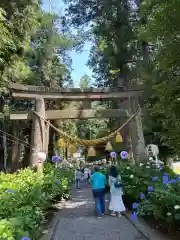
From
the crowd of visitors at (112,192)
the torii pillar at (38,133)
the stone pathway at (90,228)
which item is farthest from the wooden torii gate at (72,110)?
the stone pathway at (90,228)

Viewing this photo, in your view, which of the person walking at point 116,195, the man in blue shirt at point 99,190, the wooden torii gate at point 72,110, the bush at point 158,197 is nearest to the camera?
the bush at point 158,197

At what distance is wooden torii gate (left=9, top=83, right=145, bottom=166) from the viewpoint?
10.9 meters

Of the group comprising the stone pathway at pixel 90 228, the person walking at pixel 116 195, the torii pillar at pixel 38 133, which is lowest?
the stone pathway at pixel 90 228

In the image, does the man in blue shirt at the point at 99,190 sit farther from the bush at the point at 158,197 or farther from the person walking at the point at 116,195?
the bush at the point at 158,197

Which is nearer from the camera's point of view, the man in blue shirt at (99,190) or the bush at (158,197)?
the bush at (158,197)

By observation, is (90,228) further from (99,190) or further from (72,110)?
(72,110)

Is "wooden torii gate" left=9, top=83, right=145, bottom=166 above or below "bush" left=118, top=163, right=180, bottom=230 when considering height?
above

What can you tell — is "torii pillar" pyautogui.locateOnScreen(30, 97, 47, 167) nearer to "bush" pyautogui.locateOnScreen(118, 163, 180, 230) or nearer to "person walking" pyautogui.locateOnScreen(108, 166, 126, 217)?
"person walking" pyautogui.locateOnScreen(108, 166, 126, 217)

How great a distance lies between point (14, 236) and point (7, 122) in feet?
58.9

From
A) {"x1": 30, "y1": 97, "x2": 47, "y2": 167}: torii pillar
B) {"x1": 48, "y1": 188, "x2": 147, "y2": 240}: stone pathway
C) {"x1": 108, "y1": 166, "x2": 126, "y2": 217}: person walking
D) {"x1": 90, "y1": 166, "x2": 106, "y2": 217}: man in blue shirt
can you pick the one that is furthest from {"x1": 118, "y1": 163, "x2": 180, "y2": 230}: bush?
{"x1": 30, "y1": 97, "x2": 47, "y2": 167}: torii pillar

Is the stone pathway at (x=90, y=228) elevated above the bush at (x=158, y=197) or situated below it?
below

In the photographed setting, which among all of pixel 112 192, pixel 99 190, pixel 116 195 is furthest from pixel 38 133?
pixel 116 195

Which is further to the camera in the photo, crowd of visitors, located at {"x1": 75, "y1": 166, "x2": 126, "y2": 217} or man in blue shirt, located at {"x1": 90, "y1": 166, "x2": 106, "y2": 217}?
man in blue shirt, located at {"x1": 90, "y1": 166, "x2": 106, "y2": 217}

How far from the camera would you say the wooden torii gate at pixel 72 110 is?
1091 centimetres
